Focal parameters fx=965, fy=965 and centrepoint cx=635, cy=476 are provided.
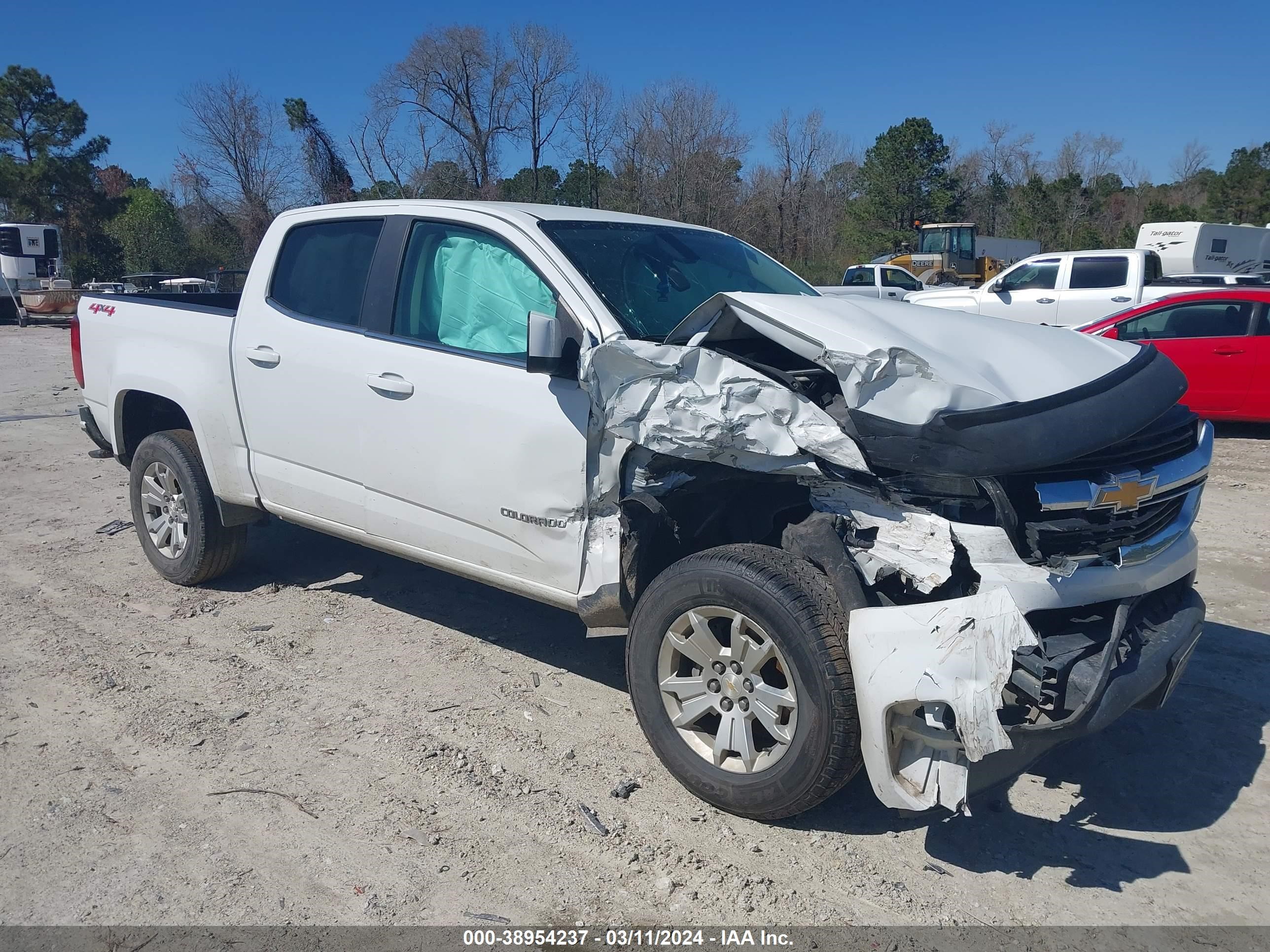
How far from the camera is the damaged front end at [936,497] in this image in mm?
2760

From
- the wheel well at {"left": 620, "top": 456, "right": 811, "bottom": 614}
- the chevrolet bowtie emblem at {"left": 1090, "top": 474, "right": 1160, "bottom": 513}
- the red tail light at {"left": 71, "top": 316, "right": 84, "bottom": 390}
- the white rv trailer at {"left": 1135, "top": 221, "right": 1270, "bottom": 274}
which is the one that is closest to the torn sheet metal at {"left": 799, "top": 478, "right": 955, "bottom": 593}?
the wheel well at {"left": 620, "top": 456, "right": 811, "bottom": 614}

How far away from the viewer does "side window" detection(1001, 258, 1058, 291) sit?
661 inches

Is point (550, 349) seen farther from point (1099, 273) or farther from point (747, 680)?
point (1099, 273)

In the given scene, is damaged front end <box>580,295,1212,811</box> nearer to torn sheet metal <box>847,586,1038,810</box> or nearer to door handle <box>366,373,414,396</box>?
torn sheet metal <box>847,586,1038,810</box>

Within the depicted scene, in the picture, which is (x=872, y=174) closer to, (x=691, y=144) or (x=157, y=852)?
(x=691, y=144)

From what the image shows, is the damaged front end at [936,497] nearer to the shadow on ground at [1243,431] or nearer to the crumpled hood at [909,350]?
the crumpled hood at [909,350]

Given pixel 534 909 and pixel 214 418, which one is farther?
pixel 214 418

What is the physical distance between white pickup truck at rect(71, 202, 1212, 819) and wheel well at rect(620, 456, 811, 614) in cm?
1

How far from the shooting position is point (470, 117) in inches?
1366

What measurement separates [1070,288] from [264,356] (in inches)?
599

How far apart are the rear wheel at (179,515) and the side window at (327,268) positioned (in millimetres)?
1131

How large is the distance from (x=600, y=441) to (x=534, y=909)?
1572 millimetres

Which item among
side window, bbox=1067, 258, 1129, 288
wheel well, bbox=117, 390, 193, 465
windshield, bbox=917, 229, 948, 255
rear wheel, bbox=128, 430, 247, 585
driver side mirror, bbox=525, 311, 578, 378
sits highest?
windshield, bbox=917, 229, 948, 255

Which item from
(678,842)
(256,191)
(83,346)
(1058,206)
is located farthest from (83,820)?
(1058,206)
